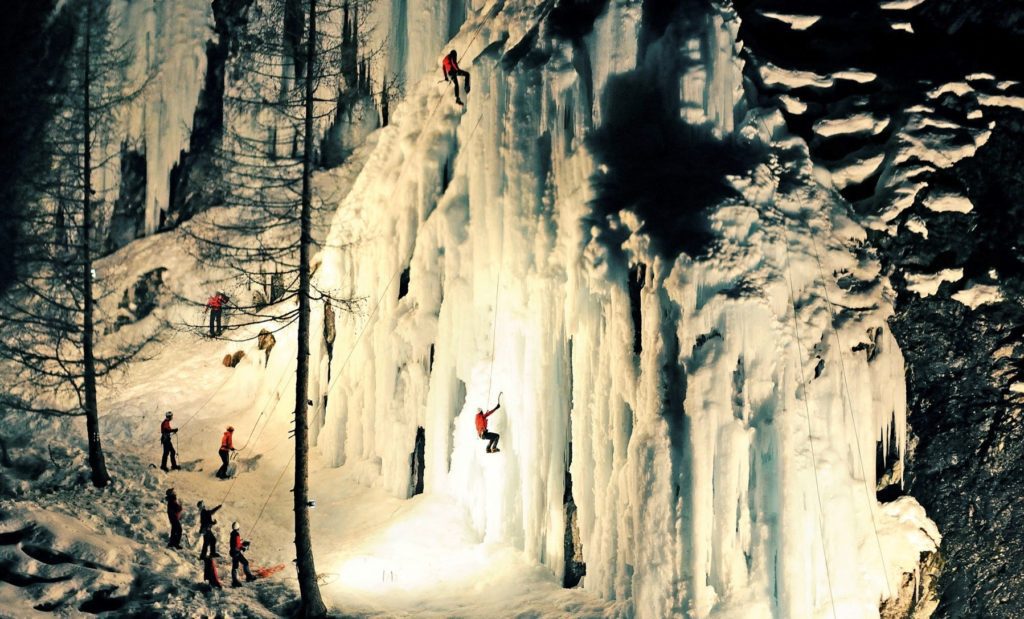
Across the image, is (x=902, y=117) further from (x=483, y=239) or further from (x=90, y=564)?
(x=90, y=564)

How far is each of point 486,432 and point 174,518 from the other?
476cm

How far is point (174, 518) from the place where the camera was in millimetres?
15461

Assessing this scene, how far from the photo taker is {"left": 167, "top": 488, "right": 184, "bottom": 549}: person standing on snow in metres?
15.4

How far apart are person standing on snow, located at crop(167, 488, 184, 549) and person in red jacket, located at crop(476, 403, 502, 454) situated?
456cm

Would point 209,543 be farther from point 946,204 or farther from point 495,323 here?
point 946,204

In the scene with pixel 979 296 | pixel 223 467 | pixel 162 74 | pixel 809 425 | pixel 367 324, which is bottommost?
pixel 223 467

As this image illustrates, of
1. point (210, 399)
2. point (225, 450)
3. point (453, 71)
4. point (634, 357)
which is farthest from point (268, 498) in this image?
point (634, 357)

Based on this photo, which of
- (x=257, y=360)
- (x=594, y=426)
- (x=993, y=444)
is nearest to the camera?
(x=594, y=426)

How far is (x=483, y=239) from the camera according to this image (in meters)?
16.7

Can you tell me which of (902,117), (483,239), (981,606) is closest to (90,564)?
(483,239)

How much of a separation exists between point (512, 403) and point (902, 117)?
7353 mm

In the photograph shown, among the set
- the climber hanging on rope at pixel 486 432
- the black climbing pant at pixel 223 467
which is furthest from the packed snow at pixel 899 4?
the black climbing pant at pixel 223 467

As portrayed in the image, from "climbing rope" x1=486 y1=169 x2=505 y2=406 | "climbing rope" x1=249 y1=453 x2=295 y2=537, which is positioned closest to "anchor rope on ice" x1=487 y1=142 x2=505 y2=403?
"climbing rope" x1=486 y1=169 x2=505 y2=406

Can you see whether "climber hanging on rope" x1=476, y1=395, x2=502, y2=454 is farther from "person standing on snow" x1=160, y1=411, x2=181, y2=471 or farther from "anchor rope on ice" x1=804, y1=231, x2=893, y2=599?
"person standing on snow" x1=160, y1=411, x2=181, y2=471
